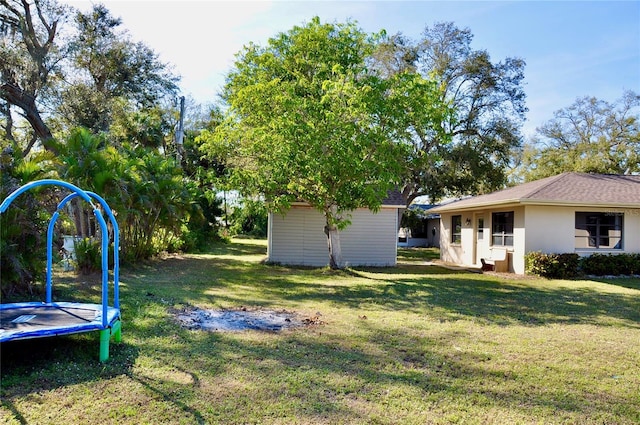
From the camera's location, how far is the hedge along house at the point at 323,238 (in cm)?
1628

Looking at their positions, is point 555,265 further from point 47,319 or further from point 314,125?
point 47,319

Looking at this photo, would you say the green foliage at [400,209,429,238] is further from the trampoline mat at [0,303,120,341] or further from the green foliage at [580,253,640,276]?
the trampoline mat at [0,303,120,341]

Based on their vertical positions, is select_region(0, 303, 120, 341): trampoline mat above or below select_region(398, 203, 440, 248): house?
below

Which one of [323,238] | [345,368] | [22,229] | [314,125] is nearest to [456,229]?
[323,238]

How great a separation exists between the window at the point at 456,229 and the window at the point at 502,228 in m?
2.83

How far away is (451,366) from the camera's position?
16.5 feet

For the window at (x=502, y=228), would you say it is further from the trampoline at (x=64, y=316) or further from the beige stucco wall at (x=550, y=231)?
the trampoline at (x=64, y=316)

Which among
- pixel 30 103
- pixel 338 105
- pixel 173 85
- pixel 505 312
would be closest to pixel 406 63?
pixel 173 85

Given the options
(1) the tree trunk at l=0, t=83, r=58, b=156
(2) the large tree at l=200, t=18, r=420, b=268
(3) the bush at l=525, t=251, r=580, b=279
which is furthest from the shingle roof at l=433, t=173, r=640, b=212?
(1) the tree trunk at l=0, t=83, r=58, b=156

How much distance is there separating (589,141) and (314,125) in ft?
104

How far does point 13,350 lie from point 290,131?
7.79m

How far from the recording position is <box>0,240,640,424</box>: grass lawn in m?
3.73

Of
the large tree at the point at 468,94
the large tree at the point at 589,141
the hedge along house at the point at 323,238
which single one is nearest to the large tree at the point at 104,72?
the hedge along house at the point at 323,238

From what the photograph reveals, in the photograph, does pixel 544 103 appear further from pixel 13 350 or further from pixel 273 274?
pixel 13 350
